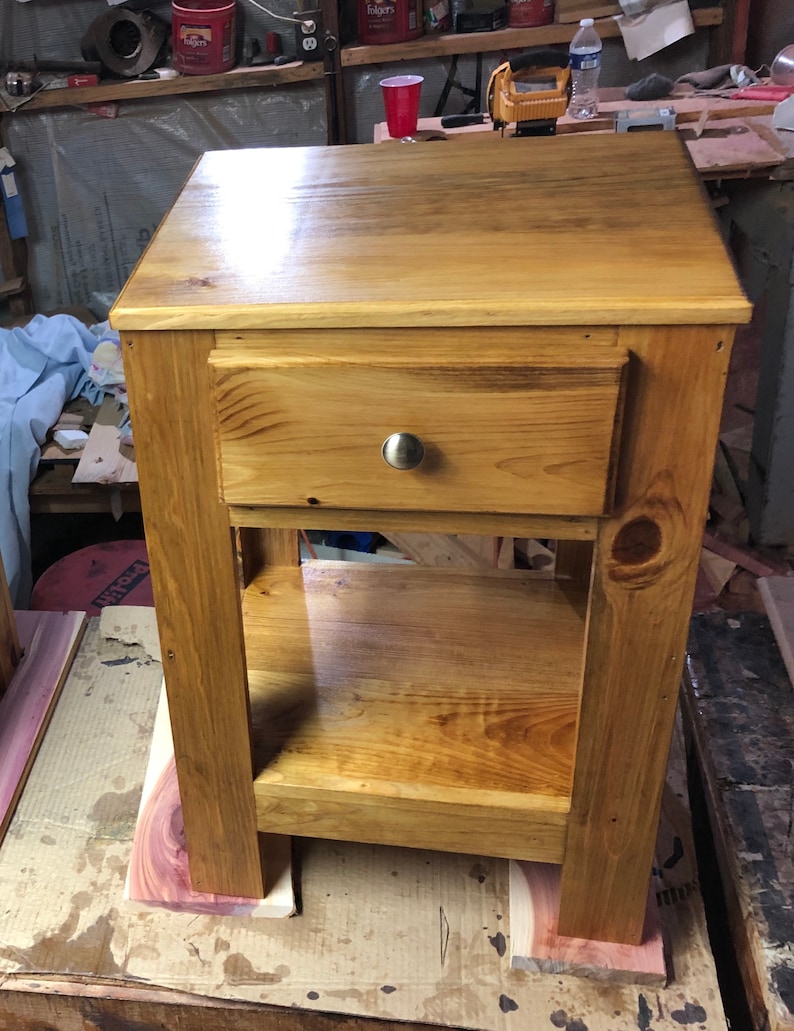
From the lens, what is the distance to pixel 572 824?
2.69ft

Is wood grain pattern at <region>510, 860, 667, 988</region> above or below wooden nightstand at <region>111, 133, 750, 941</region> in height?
below

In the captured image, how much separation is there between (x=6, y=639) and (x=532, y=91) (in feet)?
4.28

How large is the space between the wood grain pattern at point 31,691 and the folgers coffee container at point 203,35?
159cm

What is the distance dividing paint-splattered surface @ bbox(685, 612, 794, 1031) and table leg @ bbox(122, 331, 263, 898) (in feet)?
1.59

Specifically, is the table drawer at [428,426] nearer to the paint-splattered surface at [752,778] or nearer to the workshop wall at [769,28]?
the paint-splattered surface at [752,778]

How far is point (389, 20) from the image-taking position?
2.25 meters

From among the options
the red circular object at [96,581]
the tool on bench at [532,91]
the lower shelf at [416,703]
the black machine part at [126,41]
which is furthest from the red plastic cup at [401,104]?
the lower shelf at [416,703]

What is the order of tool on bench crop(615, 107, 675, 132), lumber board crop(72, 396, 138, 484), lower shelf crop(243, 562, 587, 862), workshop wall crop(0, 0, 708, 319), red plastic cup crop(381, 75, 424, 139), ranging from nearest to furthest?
1. lower shelf crop(243, 562, 587, 862)
2. tool on bench crop(615, 107, 675, 132)
3. red plastic cup crop(381, 75, 424, 139)
4. lumber board crop(72, 396, 138, 484)
5. workshop wall crop(0, 0, 708, 319)

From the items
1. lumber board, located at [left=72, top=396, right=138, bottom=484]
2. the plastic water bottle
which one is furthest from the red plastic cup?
lumber board, located at [left=72, top=396, right=138, bottom=484]

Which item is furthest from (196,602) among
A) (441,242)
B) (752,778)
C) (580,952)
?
(752,778)

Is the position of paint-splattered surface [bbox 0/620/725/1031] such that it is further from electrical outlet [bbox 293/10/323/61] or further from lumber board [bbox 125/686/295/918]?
electrical outlet [bbox 293/10/323/61]

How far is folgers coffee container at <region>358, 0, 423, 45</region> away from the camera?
223 cm

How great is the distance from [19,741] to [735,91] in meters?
1.86

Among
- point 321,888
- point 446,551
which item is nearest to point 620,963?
point 321,888
